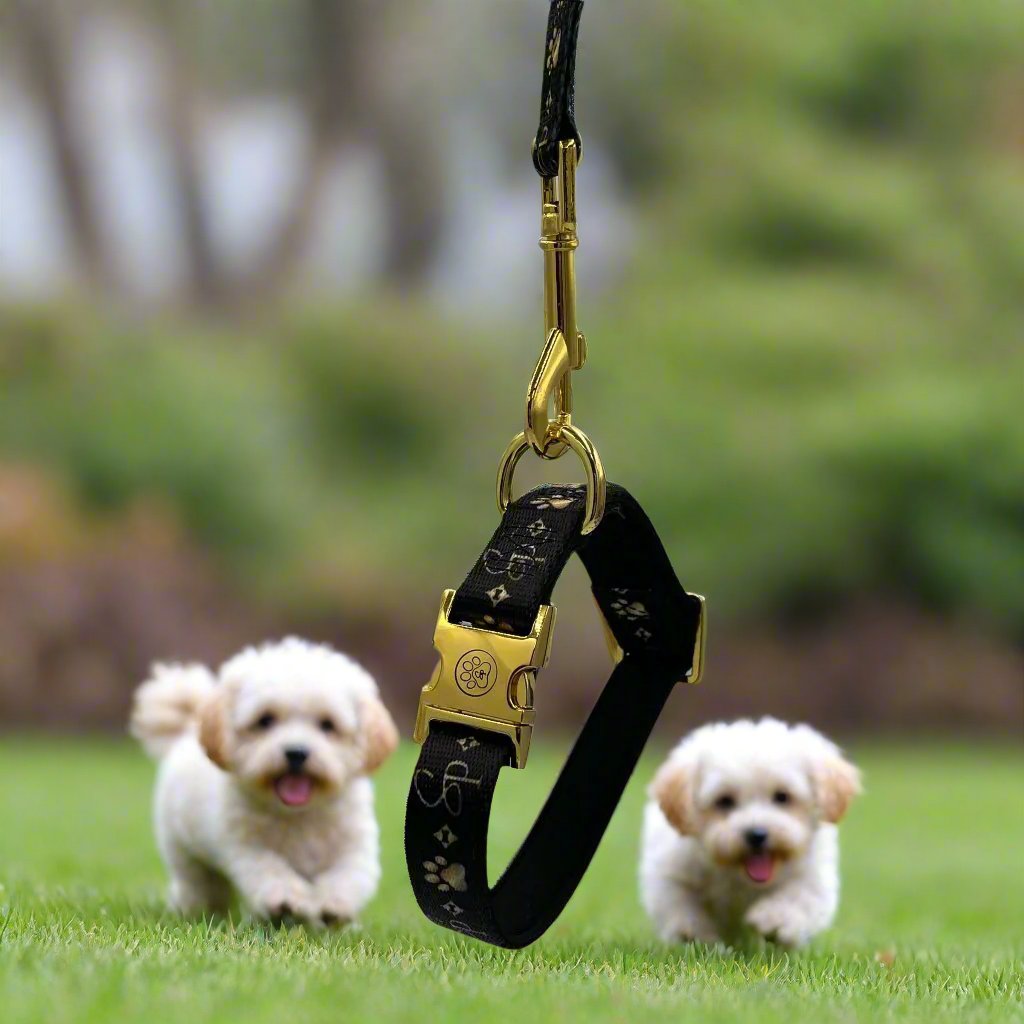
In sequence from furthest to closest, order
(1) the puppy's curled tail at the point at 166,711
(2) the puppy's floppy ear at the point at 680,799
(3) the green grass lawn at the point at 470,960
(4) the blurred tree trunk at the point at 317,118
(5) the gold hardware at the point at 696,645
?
(4) the blurred tree trunk at the point at 317,118 → (1) the puppy's curled tail at the point at 166,711 → (2) the puppy's floppy ear at the point at 680,799 → (5) the gold hardware at the point at 696,645 → (3) the green grass lawn at the point at 470,960

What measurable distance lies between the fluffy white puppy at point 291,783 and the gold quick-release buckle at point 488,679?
862 mm

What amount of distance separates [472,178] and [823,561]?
5.22 meters

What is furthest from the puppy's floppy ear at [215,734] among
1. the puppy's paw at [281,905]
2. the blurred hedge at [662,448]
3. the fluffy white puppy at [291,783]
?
the blurred hedge at [662,448]

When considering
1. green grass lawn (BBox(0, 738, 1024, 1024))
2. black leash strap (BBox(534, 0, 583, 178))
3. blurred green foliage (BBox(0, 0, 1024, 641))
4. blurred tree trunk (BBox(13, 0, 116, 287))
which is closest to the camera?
green grass lawn (BBox(0, 738, 1024, 1024))

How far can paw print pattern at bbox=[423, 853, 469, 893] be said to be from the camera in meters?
2.70

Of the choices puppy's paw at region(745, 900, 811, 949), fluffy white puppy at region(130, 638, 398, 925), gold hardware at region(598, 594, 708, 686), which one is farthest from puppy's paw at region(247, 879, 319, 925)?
puppy's paw at region(745, 900, 811, 949)

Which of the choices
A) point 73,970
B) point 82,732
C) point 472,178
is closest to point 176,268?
point 472,178

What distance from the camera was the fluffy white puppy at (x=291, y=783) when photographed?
135 inches

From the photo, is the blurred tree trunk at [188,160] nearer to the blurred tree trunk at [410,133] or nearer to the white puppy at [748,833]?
the blurred tree trunk at [410,133]

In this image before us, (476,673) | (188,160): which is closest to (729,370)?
(188,160)

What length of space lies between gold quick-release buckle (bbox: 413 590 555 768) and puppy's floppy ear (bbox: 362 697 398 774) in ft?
2.84

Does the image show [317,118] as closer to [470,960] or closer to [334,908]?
[334,908]

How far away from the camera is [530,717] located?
256 centimetres

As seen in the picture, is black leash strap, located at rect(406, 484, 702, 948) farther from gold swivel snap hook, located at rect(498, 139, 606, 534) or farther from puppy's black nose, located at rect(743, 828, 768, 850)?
puppy's black nose, located at rect(743, 828, 768, 850)
